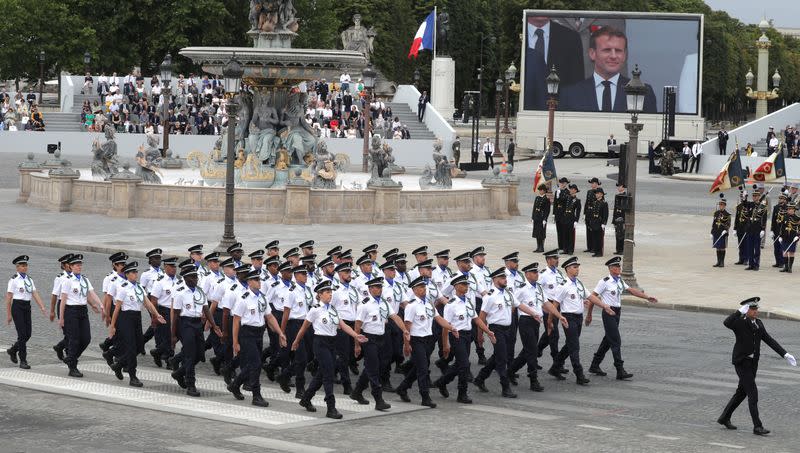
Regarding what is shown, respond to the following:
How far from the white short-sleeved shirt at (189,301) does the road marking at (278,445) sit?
10.7 ft

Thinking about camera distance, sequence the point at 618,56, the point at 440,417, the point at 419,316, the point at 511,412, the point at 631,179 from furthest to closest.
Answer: the point at 618,56 → the point at 631,179 → the point at 419,316 → the point at 511,412 → the point at 440,417

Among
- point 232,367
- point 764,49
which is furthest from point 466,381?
point 764,49

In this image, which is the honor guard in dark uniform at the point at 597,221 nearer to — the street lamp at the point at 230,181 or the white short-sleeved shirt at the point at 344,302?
the street lamp at the point at 230,181

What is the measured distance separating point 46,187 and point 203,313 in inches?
932

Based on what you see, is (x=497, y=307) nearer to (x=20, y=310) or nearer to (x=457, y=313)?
(x=457, y=313)

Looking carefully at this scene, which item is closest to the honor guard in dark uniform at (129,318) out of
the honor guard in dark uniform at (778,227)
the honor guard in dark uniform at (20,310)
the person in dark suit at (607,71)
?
the honor guard in dark uniform at (20,310)

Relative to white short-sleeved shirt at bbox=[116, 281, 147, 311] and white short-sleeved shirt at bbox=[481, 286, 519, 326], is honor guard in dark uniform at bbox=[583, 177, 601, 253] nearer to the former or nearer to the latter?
white short-sleeved shirt at bbox=[481, 286, 519, 326]

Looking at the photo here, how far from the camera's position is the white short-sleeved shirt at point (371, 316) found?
17891 mm

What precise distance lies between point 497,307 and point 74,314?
535 cm

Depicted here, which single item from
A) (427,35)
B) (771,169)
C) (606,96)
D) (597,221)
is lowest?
(597,221)

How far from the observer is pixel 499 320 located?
62.5 feet

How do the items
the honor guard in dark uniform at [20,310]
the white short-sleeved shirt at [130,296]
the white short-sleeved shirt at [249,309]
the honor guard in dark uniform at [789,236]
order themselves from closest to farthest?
1. the white short-sleeved shirt at [249,309]
2. the white short-sleeved shirt at [130,296]
3. the honor guard in dark uniform at [20,310]
4. the honor guard in dark uniform at [789,236]

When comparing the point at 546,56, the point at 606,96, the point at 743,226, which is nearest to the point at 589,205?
the point at 743,226

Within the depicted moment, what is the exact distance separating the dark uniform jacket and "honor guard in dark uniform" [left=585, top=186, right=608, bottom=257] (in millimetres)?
16382
